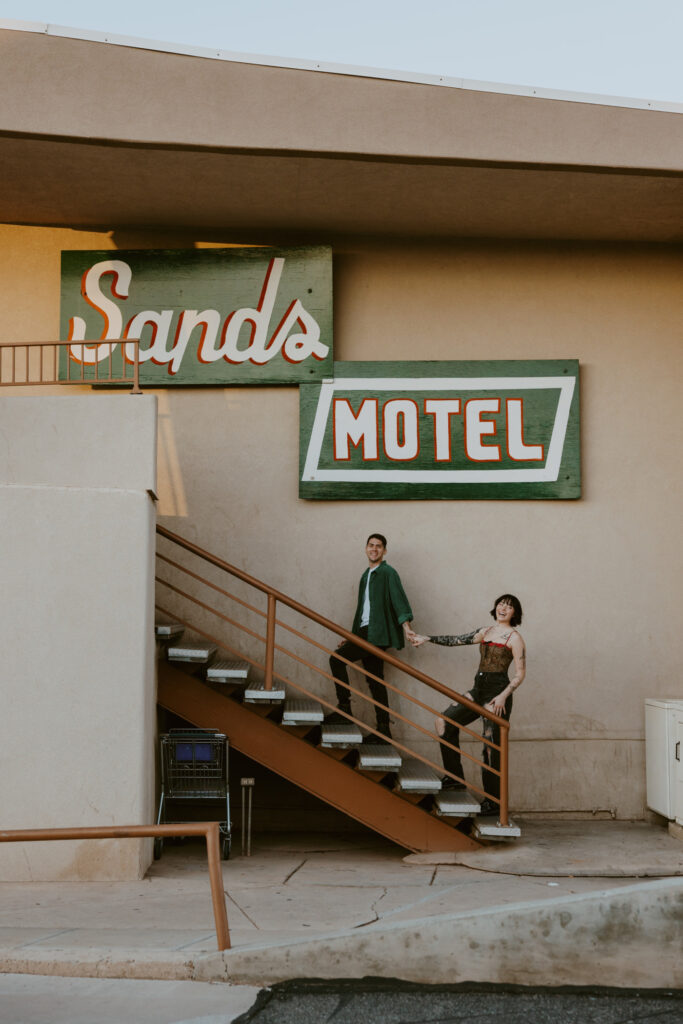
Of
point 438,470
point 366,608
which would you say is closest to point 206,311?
point 438,470

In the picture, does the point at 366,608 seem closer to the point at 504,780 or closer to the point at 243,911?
the point at 504,780

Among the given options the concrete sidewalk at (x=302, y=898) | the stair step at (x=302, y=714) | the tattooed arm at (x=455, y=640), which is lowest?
the concrete sidewalk at (x=302, y=898)

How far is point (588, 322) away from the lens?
36.1ft

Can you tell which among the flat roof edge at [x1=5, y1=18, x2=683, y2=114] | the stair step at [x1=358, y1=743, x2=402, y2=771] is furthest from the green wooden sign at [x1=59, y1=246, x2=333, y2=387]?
the stair step at [x1=358, y1=743, x2=402, y2=771]

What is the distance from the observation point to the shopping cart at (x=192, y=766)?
8.91 meters

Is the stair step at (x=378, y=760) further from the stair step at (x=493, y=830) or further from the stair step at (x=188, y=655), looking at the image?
the stair step at (x=188, y=655)

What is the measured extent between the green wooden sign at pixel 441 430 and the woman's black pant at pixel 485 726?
2.24 metres

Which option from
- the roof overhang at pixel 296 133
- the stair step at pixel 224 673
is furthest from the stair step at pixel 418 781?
the roof overhang at pixel 296 133

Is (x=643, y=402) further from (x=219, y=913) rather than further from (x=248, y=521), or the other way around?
(x=219, y=913)

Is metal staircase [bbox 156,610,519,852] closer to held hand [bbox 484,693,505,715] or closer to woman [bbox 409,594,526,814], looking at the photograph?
woman [bbox 409,594,526,814]

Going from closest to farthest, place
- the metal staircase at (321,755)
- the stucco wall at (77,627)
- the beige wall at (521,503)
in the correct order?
the stucco wall at (77,627), the metal staircase at (321,755), the beige wall at (521,503)

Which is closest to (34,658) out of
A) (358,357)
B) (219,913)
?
(219,913)

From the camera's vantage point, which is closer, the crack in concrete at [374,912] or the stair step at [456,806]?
the crack in concrete at [374,912]

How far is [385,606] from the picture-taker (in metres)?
10.1
